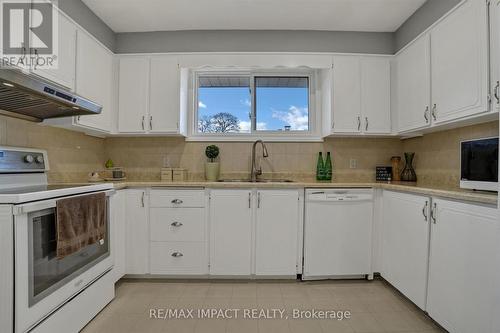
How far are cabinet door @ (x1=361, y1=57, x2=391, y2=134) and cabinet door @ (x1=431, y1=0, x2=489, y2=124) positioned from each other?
573mm

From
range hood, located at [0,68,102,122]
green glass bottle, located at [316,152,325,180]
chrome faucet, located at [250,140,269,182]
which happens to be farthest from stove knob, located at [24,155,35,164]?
green glass bottle, located at [316,152,325,180]

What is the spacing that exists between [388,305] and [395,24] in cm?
264

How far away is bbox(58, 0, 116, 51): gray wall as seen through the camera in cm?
203

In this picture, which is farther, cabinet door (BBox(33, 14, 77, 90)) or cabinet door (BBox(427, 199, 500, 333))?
cabinet door (BBox(33, 14, 77, 90))

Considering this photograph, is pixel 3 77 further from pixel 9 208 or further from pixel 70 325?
pixel 70 325

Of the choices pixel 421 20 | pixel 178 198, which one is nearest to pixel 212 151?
pixel 178 198

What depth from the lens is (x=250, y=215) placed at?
2.29m

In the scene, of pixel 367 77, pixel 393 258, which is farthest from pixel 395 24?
pixel 393 258

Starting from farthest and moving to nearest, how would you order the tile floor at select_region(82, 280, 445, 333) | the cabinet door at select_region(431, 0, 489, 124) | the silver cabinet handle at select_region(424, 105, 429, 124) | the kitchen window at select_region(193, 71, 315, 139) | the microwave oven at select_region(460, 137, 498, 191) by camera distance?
the kitchen window at select_region(193, 71, 315, 139), the silver cabinet handle at select_region(424, 105, 429, 124), the tile floor at select_region(82, 280, 445, 333), the cabinet door at select_region(431, 0, 489, 124), the microwave oven at select_region(460, 137, 498, 191)

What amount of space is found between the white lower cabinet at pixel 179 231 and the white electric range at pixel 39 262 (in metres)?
0.45

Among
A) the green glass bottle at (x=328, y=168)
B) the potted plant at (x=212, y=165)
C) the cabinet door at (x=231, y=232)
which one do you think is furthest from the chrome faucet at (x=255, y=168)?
the green glass bottle at (x=328, y=168)

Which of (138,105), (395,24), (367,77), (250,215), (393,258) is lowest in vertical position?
(393,258)

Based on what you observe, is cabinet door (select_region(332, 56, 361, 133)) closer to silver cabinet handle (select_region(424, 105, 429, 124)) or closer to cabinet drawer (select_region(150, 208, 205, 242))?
silver cabinet handle (select_region(424, 105, 429, 124))

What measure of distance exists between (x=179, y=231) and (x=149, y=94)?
4.73 feet
